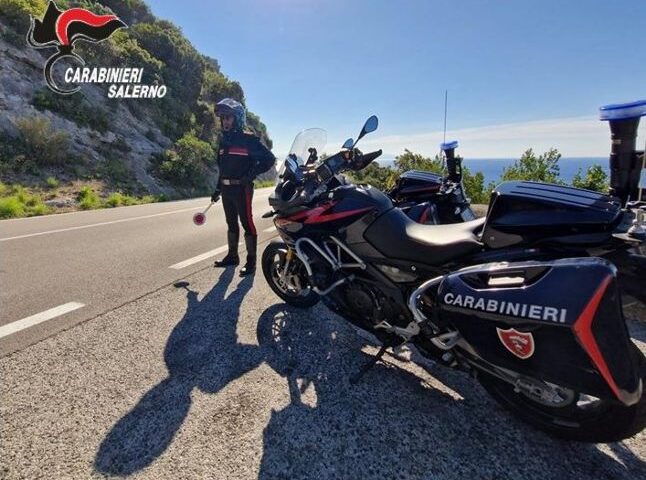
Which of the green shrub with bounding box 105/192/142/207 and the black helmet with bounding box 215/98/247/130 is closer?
the black helmet with bounding box 215/98/247/130

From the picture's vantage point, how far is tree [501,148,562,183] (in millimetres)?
13869

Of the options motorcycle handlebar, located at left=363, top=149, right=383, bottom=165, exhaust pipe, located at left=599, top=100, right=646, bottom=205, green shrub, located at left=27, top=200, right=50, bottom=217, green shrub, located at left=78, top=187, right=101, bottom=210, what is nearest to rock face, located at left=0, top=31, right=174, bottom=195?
green shrub, located at left=78, top=187, right=101, bottom=210

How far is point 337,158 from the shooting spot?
281 centimetres

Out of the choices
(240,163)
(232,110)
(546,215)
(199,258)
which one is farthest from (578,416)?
(199,258)

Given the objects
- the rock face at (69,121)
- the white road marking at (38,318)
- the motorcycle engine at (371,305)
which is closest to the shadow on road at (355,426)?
the motorcycle engine at (371,305)

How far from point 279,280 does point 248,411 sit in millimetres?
1600

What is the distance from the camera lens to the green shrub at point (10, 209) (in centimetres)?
882

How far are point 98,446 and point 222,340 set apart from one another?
3.61 ft

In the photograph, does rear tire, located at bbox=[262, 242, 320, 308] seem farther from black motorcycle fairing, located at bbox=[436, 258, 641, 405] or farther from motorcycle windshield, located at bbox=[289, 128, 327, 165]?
black motorcycle fairing, located at bbox=[436, 258, 641, 405]

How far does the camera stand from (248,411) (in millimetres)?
2037

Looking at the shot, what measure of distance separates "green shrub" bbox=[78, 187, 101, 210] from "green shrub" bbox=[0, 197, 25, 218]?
69.5 inches

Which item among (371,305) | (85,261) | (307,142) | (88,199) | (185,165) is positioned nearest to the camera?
(371,305)

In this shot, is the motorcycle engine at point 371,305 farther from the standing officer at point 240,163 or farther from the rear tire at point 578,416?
the standing officer at point 240,163

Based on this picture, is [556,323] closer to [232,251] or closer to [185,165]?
[232,251]
